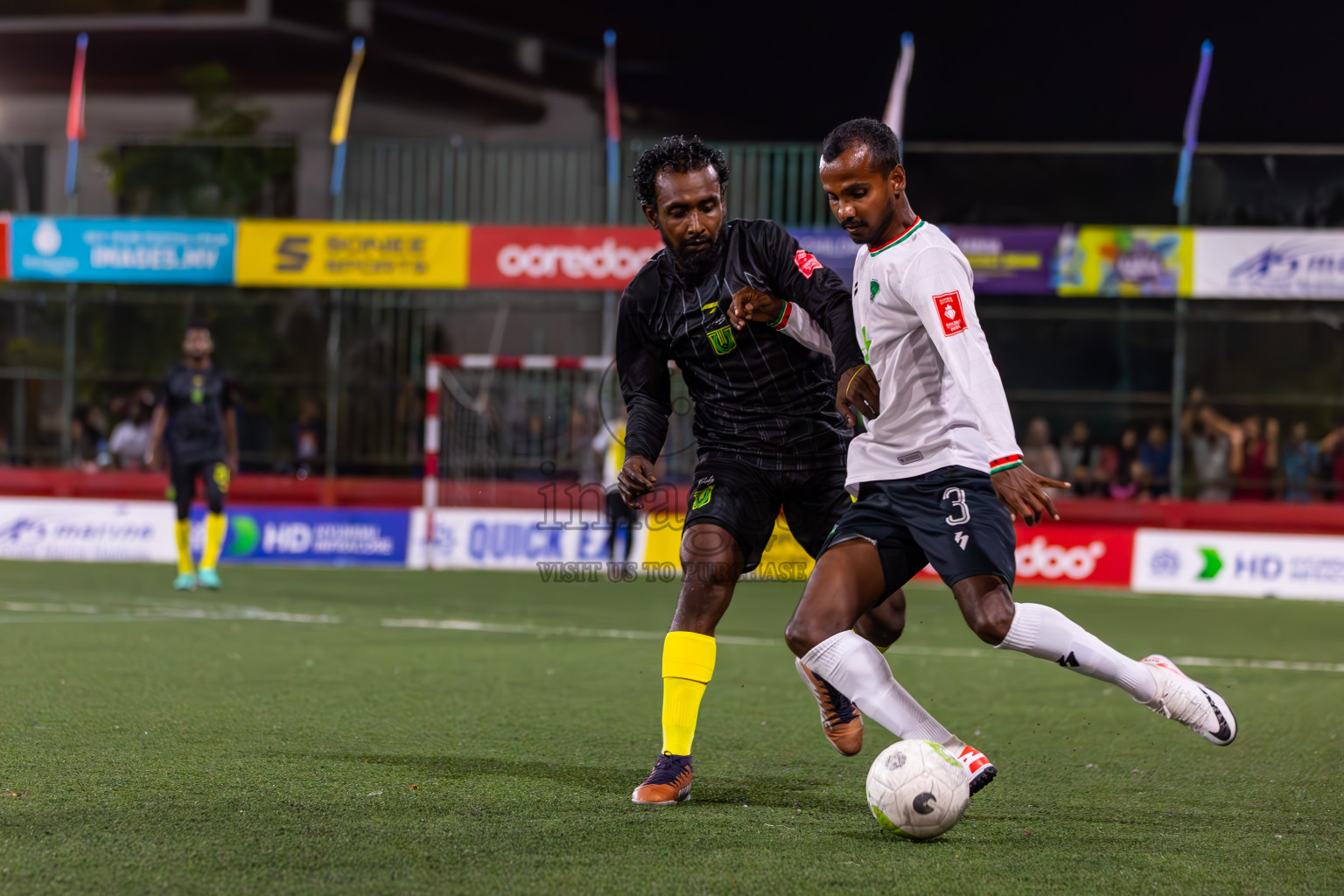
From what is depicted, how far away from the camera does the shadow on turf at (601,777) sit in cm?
436

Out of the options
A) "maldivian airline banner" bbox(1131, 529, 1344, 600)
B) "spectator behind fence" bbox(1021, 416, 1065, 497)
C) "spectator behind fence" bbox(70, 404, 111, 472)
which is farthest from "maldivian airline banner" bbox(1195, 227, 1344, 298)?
"spectator behind fence" bbox(70, 404, 111, 472)

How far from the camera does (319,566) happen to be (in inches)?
604

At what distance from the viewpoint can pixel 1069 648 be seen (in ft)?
13.1

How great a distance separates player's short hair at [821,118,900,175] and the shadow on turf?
1.95 meters

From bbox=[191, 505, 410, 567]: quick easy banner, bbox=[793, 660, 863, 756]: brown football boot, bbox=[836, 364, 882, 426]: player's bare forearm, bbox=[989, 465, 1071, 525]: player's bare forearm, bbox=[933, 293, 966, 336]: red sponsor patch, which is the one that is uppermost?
bbox=[933, 293, 966, 336]: red sponsor patch

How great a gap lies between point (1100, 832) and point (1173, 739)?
6.21ft

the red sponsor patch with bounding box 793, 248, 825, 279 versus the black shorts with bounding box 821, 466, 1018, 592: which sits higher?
the red sponsor patch with bounding box 793, 248, 825, 279

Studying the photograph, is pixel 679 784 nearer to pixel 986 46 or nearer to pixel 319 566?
pixel 319 566

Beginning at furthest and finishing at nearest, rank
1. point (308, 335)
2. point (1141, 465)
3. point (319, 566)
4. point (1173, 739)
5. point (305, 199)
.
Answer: point (305, 199)
point (308, 335)
point (1141, 465)
point (319, 566)
point (1173, 739)

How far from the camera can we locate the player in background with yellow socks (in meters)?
11.6

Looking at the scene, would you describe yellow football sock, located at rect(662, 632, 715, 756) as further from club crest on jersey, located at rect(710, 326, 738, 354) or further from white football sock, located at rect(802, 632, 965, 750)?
club crest on jersey, located at rect(710, 326, 738, 354)

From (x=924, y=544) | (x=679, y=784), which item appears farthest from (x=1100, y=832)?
(x=679, y=784)

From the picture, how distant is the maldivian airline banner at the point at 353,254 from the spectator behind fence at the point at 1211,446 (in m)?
9.36

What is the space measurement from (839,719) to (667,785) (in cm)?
76
